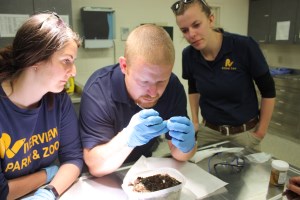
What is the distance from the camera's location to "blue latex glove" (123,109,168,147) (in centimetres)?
93

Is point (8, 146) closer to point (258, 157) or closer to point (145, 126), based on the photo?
point (145, 126)

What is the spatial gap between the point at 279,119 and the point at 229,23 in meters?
1.65

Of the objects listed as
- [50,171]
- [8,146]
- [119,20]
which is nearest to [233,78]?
[50,171]

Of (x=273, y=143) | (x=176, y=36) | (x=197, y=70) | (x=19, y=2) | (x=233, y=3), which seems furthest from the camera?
(x=233, y=3)

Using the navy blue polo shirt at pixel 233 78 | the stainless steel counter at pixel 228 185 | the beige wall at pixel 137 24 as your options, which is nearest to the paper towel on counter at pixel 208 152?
the stainless steel counter at pixel 228 185

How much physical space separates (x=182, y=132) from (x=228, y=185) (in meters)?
0.27

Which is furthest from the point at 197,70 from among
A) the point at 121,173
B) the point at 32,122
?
the point at 32,122

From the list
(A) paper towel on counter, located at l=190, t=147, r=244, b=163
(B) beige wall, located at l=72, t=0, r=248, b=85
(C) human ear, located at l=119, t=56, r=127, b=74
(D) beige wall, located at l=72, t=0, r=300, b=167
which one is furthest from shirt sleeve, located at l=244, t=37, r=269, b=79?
(B) beige wall, located at l=72, t=0, r=248, b=85

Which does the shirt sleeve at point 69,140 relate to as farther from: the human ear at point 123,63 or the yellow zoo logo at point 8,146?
the human ear at point 123,63

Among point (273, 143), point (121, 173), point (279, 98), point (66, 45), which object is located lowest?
point (273, 143)

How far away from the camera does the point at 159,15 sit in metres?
3.50

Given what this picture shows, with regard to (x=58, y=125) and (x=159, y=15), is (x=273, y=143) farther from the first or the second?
(x=58, y=125)

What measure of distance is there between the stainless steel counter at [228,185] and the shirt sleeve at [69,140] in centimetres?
9

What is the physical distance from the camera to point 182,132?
1.00 m
